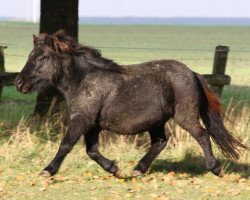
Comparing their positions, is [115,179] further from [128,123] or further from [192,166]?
[192,166]

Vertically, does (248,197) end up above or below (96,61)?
below

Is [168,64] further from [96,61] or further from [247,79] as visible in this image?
[247,79]

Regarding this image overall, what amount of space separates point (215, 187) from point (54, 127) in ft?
11.4

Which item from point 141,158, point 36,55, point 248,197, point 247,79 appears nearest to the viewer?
point 248,197

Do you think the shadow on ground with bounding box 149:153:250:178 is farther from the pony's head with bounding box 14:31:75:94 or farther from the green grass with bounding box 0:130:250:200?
the pony's head with bounding box 14:31:75:94

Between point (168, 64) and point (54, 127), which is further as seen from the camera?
point (54, 127)

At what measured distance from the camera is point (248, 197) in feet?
23.6

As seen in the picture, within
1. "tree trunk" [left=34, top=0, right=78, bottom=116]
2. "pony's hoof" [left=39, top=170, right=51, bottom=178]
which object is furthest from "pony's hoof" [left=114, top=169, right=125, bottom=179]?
"tree trunk" [left=34, top=0, right=78, bottom=116]

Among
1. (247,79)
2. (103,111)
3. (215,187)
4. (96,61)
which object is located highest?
(96,61)

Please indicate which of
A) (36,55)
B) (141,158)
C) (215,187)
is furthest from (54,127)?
(215,187)

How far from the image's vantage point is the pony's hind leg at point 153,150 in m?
8.16

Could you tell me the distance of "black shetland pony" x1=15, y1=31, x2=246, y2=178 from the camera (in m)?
7.65

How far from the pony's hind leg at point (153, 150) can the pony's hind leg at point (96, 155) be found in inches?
13.9

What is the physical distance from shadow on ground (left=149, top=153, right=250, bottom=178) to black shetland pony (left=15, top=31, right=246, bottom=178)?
53 centimetres
